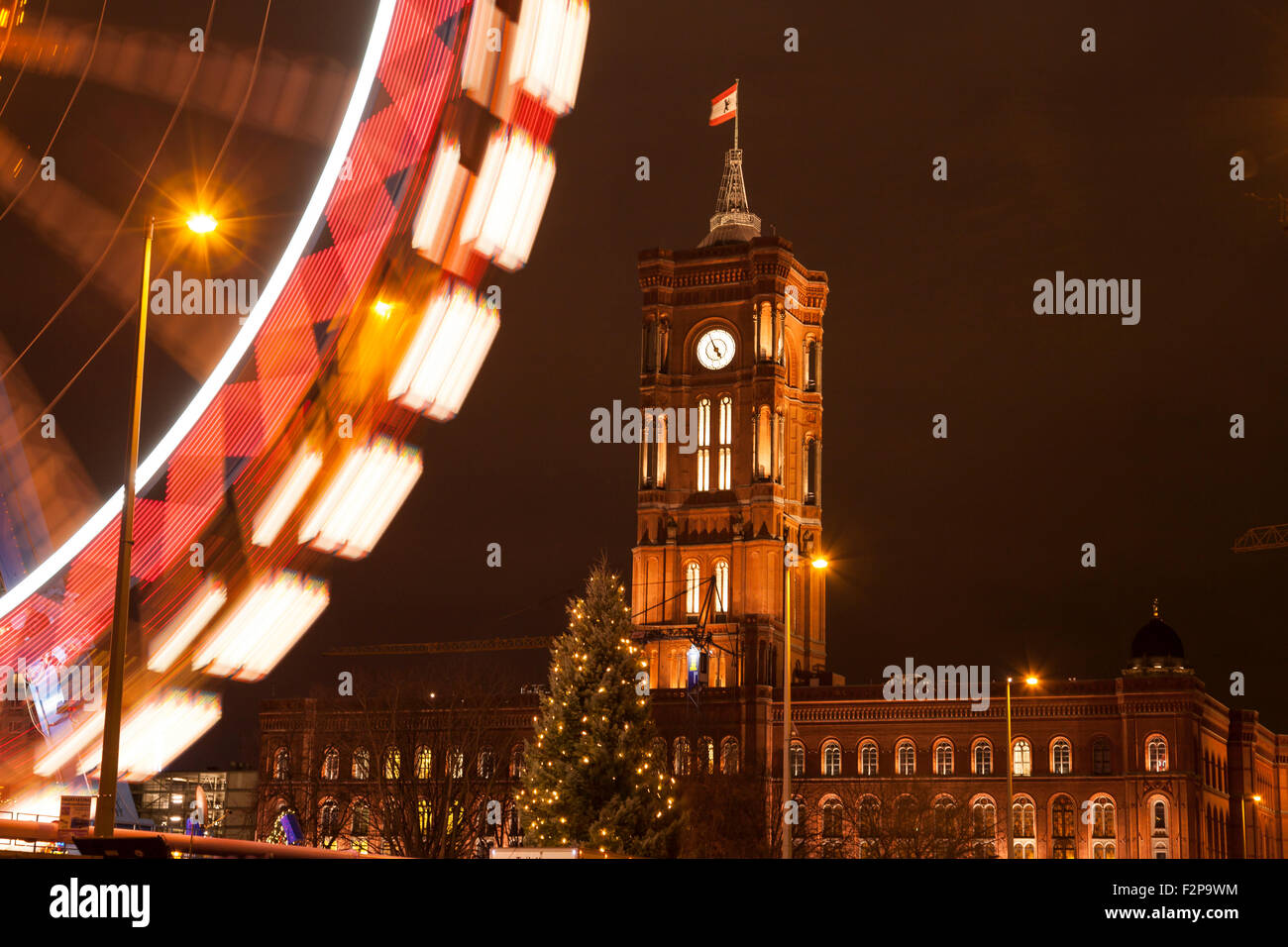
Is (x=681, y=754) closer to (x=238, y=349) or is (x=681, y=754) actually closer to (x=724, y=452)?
(x=724, y=452)

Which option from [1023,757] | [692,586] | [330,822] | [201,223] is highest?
[692,586]

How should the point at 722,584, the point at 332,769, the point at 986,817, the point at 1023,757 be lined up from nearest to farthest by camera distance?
the point at 986,817 → the point at 1023,757 → the point at 332,769 → the point at 722,584

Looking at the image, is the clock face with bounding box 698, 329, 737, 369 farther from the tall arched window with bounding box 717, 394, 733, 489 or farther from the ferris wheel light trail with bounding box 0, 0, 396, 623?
the ferris wheel light trail with bounding box 0, 0, 396, 623

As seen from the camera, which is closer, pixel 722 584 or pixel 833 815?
pixel 833 815

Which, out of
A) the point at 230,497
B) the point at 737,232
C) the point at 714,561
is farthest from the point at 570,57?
the point at 737,232

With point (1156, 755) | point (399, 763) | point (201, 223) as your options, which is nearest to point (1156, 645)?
point (1156, 755)
